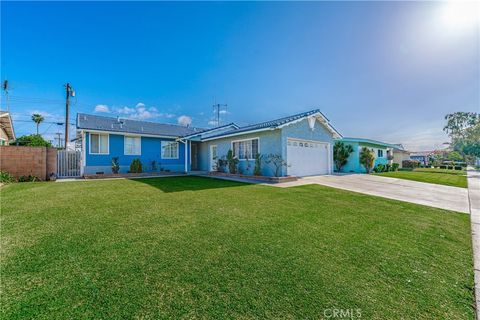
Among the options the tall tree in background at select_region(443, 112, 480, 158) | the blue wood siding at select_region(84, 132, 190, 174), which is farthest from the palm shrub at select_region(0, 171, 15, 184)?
the tall tree in background at select_region(443, 112, 480, 158)

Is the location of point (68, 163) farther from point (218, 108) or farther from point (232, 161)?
point (218, 108)

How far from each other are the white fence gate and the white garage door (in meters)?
14.8

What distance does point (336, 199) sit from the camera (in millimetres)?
6973

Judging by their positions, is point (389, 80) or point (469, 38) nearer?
point (469, 38)

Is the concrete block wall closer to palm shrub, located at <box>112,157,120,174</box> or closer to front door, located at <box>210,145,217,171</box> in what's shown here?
palm shrub, located at <box>112,157,120,174</box>

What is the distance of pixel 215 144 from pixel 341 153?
11583 millimetres

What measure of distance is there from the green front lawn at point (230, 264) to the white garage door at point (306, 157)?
775cm

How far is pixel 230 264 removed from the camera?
2738mm

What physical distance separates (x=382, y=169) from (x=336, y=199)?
716 inches

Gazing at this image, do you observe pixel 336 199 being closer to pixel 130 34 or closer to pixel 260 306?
pixel 260 306

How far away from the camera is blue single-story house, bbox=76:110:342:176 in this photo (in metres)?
12.7

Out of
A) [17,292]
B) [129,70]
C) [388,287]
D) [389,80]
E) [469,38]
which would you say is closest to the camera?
[17,292]

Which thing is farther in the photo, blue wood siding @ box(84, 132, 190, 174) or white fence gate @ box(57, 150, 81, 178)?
blue wood siding @ box(84, 132, 190, 174)

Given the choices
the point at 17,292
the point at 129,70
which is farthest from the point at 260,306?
the point at 129,70
